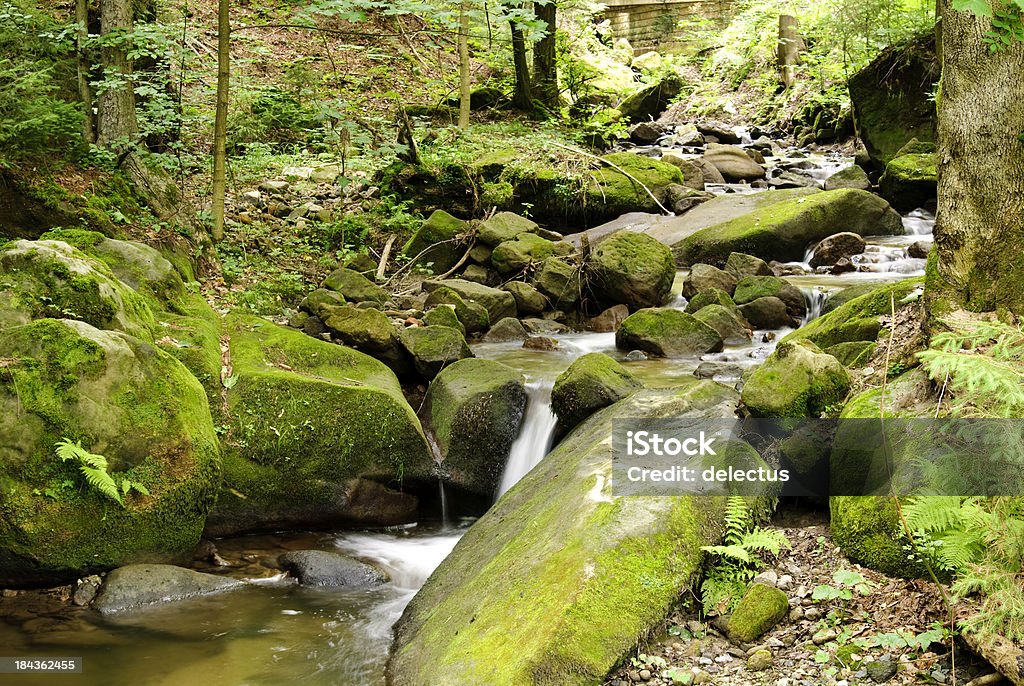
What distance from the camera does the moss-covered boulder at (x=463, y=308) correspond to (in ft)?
35.0

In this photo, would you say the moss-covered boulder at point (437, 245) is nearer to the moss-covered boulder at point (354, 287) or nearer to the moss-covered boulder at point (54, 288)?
the moss-covered boulder at point (354, 287)

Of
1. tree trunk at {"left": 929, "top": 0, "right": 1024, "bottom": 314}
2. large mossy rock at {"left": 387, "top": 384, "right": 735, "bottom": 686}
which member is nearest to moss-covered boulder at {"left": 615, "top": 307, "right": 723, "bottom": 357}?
large mossy rock at {"left": 387, "top": 384, "right": 735, "bottom": 686}

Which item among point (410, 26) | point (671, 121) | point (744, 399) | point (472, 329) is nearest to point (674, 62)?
point (671, 121)

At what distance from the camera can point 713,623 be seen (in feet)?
13.7

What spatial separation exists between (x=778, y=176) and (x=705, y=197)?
12.3 ft

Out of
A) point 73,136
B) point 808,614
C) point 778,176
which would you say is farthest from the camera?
point 778,176

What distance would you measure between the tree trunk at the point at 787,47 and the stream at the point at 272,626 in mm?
21056

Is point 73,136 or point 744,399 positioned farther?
point 73,136

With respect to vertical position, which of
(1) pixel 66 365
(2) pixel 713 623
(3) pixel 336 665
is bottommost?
(3) pixel 336 665

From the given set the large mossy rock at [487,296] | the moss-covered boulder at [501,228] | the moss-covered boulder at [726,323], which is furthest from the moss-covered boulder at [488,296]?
the moss-covered boulder at [726,323]

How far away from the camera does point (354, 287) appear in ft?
35.8

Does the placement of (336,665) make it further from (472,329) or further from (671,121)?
(671,121)
